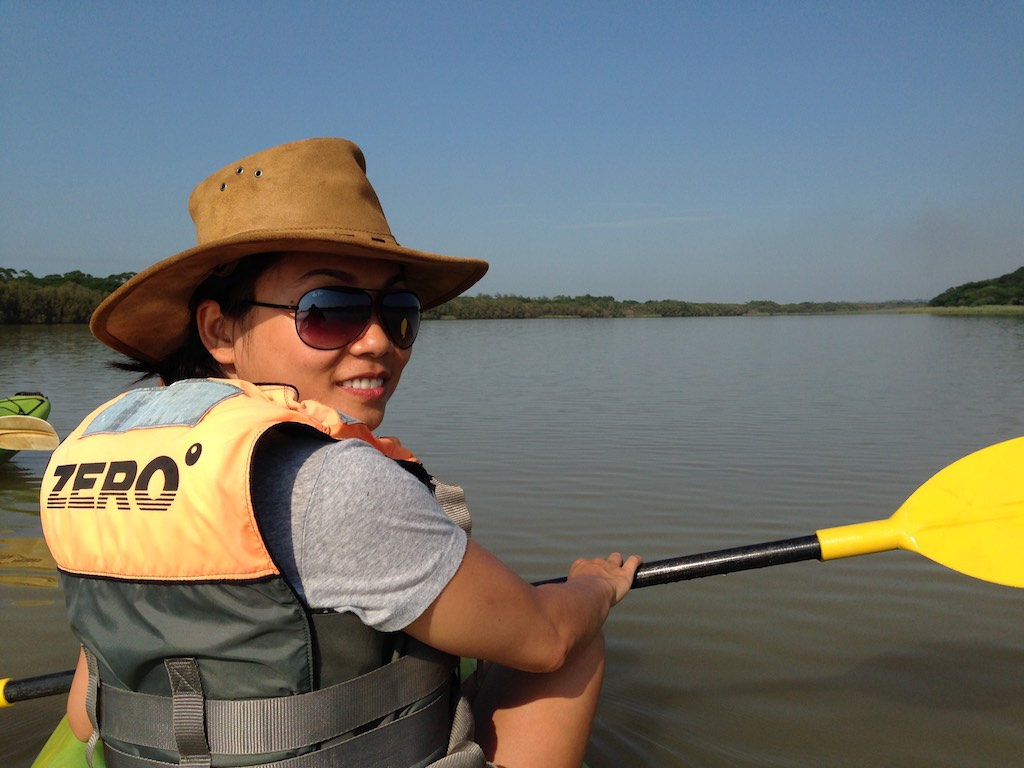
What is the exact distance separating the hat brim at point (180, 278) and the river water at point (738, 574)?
65.1 inches

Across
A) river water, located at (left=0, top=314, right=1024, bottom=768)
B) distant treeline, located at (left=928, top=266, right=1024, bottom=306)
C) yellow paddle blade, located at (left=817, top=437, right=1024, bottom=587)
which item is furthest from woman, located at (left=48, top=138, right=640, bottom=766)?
distant treeline, located at (left=928, top=266, right=1024, bottom=306)

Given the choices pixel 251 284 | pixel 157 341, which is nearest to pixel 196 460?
pixel 251 284

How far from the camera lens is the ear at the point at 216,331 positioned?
1941 mm

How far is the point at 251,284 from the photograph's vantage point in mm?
1884

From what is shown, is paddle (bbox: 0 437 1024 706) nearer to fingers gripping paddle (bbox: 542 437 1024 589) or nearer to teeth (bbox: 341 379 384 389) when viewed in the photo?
fingers gripping paddle (bbox: 542 437 1024 589)

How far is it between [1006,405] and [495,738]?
1071 centimetres

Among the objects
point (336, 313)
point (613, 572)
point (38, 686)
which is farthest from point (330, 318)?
point (38, 686)

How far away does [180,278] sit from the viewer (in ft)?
6.16

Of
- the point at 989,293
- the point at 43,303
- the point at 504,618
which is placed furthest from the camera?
the point at 989,293

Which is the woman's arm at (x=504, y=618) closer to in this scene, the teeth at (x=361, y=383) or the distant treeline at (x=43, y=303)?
the teeth at (x=361, y=383)

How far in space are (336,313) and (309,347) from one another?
95 millimetres

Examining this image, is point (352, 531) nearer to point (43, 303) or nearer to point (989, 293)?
point (43, 303)

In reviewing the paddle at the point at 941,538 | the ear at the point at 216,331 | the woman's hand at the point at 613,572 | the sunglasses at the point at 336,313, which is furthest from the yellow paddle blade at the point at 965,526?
the ear at the point at 216,331

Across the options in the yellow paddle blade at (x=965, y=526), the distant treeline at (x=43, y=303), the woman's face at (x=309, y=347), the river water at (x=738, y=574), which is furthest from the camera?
the distant treeline at (x=43, y=303)
